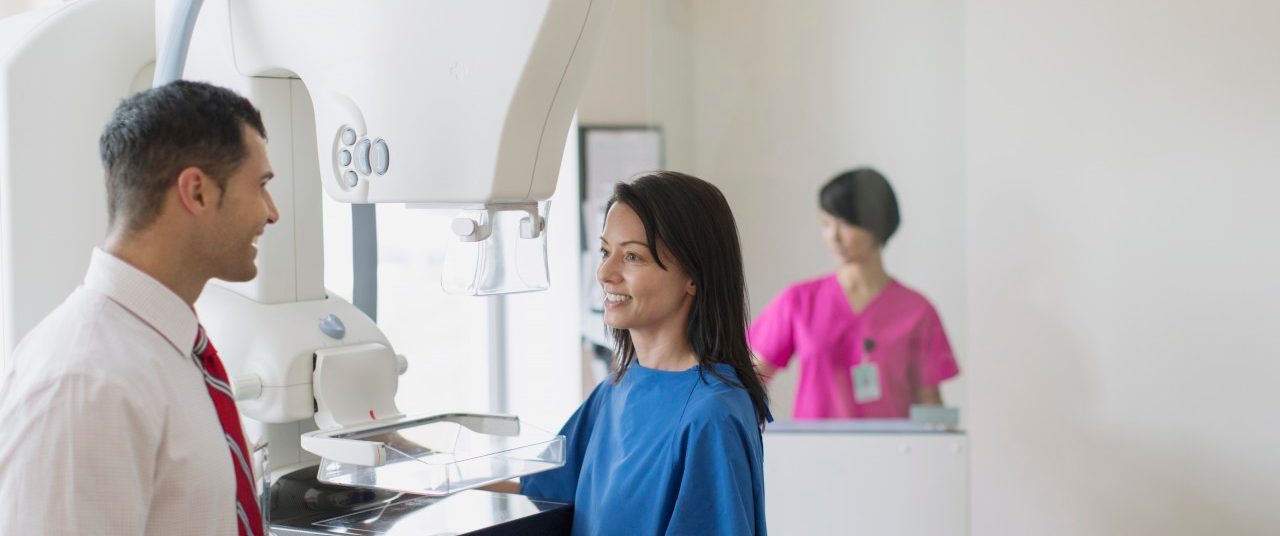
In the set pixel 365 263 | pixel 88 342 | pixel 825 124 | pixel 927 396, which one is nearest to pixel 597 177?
pixel 825 124

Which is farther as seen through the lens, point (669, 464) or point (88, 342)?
point (669, 464)

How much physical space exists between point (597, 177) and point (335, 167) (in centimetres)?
193

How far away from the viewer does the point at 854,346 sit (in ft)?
8.53

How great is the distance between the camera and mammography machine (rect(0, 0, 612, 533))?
1.03 metres

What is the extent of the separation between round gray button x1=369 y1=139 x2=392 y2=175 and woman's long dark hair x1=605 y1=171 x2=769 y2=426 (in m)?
0.39

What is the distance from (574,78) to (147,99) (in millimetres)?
370

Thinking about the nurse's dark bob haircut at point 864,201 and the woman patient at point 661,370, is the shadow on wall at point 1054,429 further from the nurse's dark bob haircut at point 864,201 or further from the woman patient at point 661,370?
the woman patient at point 661,370

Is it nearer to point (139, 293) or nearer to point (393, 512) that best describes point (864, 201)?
point (393, 512)

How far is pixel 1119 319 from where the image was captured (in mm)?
2545

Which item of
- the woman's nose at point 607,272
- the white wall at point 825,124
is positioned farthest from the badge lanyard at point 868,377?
the woman's nose at point 607,272

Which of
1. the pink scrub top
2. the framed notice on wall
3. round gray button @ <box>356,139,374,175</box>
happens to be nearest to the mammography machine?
round gray button @ <box>356,139,374,175</box>

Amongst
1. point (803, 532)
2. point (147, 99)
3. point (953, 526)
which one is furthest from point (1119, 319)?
point (147, 99)

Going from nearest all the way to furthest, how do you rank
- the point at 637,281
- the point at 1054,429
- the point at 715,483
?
the point at 715,483 → the point at 637,281 → the point at 1054,429

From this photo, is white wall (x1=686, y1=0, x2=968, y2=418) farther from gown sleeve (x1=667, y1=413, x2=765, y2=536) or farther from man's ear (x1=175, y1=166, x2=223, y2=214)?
man's ear (x1=175, y1=166, x2=223, y2=214)
